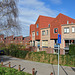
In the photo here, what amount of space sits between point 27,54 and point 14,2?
36.2 feet

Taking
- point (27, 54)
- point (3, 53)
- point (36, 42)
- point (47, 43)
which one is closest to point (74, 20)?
point (47, 43)

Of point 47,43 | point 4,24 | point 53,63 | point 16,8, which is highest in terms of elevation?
point 16,8

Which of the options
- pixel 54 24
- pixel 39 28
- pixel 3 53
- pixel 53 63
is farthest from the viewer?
pixel 39 28

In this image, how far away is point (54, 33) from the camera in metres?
29.3

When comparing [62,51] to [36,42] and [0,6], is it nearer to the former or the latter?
[36,42]

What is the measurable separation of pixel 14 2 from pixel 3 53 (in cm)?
2107

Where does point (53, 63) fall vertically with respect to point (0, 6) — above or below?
below

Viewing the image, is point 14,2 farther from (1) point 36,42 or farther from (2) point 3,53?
(1) point 36,42

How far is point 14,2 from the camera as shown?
14656 mm

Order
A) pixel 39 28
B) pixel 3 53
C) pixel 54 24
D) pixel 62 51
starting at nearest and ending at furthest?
pixel 62 51, pixel 54 24, pixel 3 53, pixel 39 28

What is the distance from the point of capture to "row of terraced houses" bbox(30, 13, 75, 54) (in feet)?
86.0

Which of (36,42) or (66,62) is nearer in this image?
(66,62)

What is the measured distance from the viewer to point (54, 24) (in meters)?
29.4

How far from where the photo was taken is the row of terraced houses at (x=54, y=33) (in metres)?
26.2
